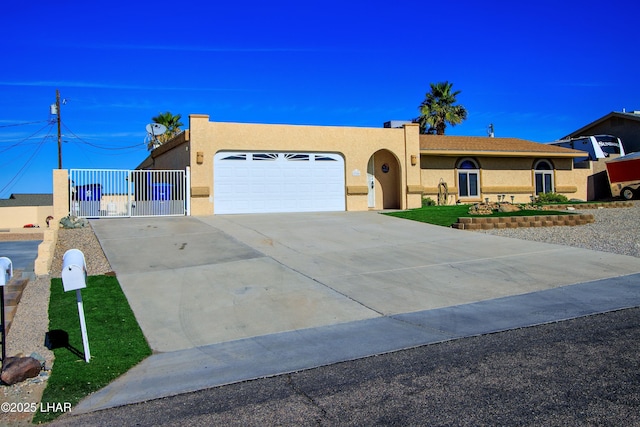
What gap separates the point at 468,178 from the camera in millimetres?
25734

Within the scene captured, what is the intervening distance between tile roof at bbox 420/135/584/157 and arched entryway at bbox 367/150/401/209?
5.56 feet

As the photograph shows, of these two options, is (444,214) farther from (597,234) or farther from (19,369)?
(19,369)

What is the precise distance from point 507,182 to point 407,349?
2220 cm

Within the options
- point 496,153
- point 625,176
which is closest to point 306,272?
point 496,153

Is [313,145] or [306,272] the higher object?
[313,145]

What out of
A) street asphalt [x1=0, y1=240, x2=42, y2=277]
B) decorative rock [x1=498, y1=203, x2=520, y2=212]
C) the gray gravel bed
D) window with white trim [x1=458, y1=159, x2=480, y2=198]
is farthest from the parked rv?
street asphalt [x1=0, y1=240, x2=42, y2=277]

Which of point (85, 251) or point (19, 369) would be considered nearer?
point (19, 369)

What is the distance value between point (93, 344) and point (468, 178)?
21.8 meters

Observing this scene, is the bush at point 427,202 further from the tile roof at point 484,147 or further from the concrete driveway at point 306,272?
the concrete driveway at point 306,272

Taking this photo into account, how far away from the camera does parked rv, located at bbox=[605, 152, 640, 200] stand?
27500 mm

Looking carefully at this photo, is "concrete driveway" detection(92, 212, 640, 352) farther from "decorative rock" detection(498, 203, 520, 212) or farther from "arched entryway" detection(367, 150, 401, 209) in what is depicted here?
"arched entryway" detection(367, 150, 401, 209)

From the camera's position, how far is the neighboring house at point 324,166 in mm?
19766

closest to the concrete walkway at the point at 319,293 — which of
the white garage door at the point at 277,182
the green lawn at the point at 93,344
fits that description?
the green lawn at the point at 93,344

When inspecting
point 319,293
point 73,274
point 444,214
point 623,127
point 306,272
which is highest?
point 623,127
